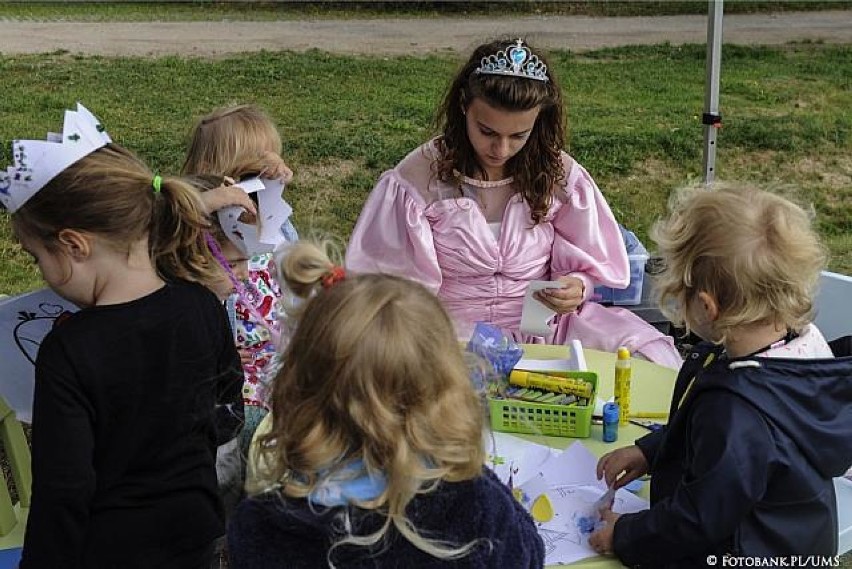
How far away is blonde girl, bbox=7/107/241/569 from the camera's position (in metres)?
1.61

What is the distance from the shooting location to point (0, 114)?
6.96 meters

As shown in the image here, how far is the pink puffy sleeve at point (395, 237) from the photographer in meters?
2.96

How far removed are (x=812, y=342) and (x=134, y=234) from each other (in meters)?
1.26

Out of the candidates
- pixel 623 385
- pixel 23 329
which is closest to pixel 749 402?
pixel 623 385

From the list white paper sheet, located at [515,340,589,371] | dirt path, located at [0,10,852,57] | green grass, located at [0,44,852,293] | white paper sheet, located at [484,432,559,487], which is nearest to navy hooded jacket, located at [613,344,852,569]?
white paper sheet, located at [484,432,559,487]

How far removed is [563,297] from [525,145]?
514 millimetres

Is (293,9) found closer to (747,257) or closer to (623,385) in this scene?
(623,385)

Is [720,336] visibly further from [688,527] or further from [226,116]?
[226,116]

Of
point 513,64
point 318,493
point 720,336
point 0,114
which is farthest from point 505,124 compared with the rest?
point 0,114

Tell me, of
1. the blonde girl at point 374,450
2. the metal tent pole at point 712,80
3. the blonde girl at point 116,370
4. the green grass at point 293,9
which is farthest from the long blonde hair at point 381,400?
the green grass at point 293,9

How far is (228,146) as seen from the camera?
8.40 ft

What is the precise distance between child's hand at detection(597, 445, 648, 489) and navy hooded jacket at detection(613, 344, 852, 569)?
203mm

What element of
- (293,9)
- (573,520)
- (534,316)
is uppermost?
(293,9)

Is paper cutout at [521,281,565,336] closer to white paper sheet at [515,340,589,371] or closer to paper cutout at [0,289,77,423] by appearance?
white paper sheet at [515,340,589,371]
